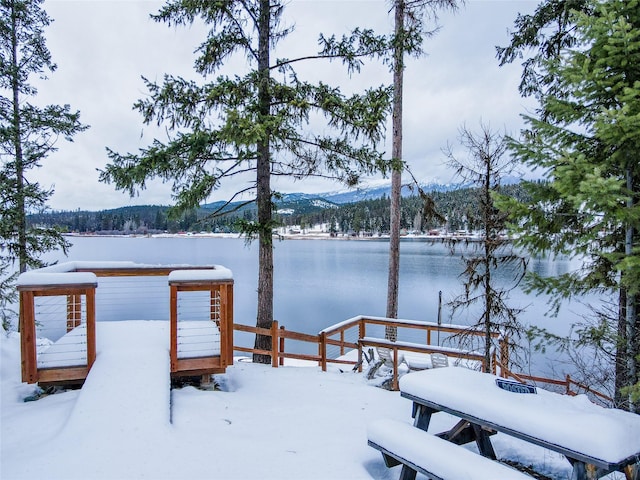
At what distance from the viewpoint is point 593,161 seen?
3338 millimetres

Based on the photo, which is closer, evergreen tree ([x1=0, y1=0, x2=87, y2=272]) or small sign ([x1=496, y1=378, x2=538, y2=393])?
small sign ([x1=496, y1=378, x2=538, y2=393])

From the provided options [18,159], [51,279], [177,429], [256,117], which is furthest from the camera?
[18,159]

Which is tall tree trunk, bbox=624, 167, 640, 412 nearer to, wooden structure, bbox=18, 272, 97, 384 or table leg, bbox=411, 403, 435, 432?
table leg, bbox=411, 403, 435, 432

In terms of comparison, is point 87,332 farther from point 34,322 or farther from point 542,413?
point 542,413

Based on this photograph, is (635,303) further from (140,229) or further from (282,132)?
(140,229)

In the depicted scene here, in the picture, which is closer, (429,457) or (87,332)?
(429,457)

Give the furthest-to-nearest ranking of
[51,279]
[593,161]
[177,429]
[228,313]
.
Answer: [228,313] < [51,279] < [593,161] < [177,429]

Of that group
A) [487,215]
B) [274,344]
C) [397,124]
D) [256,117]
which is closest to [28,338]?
[274,344]

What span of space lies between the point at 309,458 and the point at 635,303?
2.98 metres

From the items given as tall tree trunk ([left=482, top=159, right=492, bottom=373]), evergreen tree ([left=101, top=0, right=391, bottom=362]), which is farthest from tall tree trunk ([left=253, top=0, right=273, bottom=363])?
tall tree trunk ([left=482, top=159, right=492, bottom=373])

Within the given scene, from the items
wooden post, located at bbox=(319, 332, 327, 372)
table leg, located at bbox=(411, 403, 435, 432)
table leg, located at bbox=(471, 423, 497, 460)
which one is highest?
table leg, located at bbox=(411, 403, 435, 432)

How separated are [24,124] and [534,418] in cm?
1047

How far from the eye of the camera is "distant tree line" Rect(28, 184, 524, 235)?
5.88 meters

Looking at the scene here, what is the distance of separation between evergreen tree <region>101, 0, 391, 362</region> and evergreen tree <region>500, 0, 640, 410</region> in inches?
107
